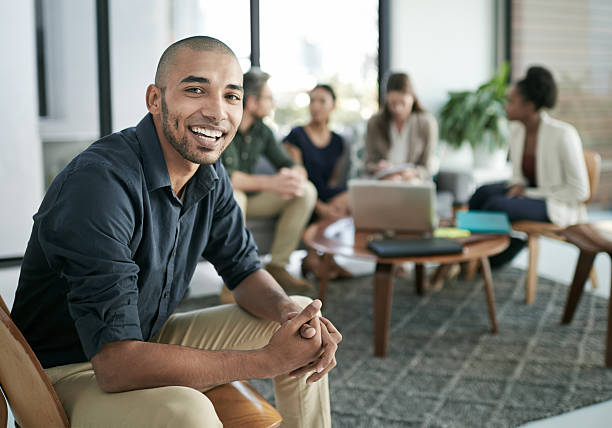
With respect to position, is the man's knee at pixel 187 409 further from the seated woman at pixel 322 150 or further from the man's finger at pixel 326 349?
the seated woman at pixel 322 150

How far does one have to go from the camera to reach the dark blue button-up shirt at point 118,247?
42.1 inches

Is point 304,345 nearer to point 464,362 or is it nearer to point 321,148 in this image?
point 464,362

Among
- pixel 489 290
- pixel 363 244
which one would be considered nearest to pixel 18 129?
pixel 363 244

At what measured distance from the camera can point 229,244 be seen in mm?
1517

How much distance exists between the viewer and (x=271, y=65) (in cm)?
471

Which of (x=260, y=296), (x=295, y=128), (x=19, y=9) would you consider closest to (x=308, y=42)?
(x=295, y=128)

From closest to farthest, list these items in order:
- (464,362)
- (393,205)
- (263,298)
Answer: (263,298)
(464,362)
(393,205)

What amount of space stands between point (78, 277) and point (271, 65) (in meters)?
3.85

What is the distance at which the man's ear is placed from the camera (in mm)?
1292

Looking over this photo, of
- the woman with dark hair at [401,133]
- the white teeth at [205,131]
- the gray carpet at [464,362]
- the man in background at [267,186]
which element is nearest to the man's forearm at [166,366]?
the white teeth at [205,131]

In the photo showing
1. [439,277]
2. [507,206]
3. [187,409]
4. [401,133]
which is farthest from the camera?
[401,133]

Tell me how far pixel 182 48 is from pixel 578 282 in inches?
79.6

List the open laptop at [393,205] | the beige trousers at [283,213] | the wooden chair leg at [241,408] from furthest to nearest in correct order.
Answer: the beige trousers at [283,213]
the open laptop at [393,205]
the wooden chair leg at [241,408]

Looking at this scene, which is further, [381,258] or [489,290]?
[489,290]
